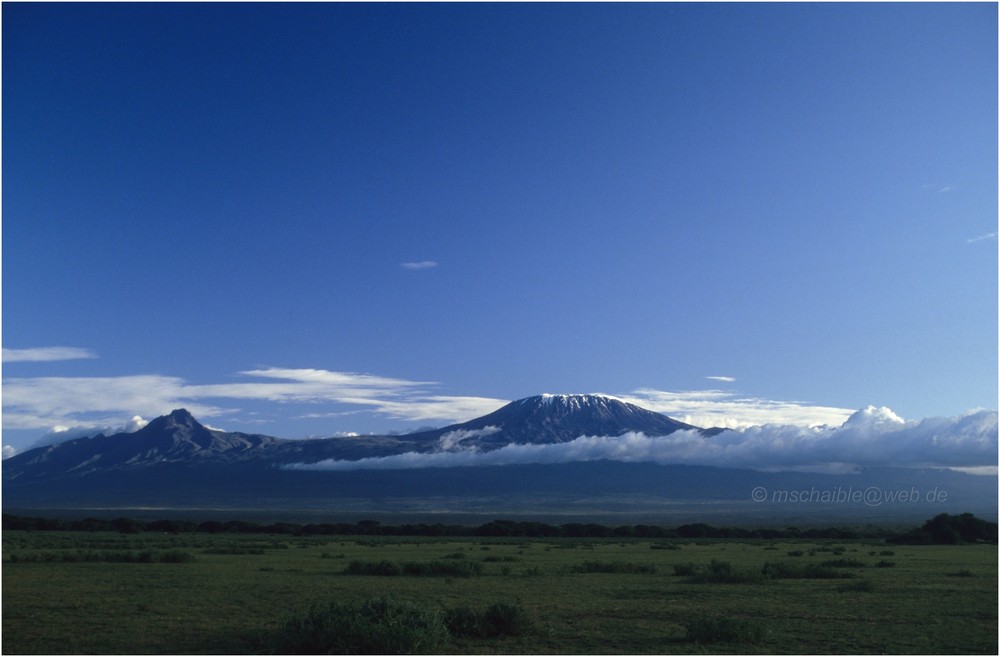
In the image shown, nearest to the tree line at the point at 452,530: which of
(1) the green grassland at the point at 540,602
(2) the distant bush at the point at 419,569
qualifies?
(1) the green grassland at the point at 540,602

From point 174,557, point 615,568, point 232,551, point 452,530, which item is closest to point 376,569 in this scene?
point 615,568

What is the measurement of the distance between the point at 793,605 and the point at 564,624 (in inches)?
296

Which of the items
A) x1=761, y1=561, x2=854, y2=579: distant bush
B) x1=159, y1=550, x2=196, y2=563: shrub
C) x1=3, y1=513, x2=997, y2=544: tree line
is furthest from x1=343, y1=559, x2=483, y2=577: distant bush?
x1=3, y1=513, x2=997, y2=544: tree line

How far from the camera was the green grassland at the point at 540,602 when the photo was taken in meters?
17.1

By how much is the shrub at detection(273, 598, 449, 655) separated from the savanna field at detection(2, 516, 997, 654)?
28 millimetres

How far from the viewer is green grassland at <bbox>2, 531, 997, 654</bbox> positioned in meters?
17.1

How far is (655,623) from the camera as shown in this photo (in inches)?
774

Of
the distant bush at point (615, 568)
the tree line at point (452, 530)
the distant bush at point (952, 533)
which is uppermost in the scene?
the distant bush at point (615, 568)

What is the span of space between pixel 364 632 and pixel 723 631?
7.55m

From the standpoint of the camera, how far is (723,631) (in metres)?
17.2

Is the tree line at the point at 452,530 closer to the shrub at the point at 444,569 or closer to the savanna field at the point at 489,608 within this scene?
the savanna field at the point at 489,608

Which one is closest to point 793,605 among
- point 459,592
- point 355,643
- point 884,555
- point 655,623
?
point 655,623

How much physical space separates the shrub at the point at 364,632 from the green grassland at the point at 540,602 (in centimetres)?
45

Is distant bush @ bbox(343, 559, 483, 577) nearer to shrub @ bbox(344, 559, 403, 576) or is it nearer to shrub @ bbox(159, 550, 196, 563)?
shrub @ bbox(344, 559, 403, 576)
